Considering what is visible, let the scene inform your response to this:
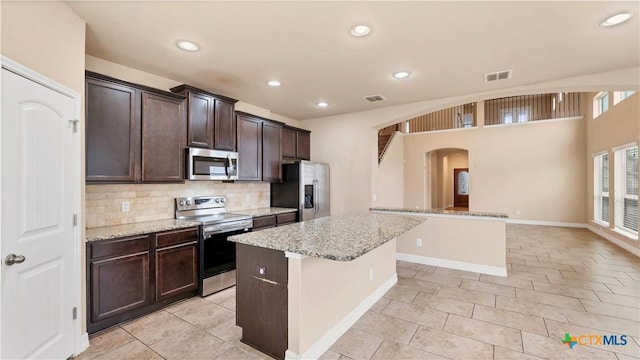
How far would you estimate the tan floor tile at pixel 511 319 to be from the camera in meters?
2.54

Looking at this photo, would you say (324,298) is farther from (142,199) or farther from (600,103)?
(600,103)

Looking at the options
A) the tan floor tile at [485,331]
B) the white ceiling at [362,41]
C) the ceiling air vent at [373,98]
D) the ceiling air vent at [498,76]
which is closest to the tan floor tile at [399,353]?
the tan floor tile at [485,331]

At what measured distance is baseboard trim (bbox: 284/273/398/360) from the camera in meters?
2.05

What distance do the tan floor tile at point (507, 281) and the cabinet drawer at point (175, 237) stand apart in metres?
3.77

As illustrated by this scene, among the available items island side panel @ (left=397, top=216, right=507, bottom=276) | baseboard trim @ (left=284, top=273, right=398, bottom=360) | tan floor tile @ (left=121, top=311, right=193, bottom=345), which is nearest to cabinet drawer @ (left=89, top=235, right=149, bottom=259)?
tan floor tile @ (left=121, top=311, right=193, bottom=345)

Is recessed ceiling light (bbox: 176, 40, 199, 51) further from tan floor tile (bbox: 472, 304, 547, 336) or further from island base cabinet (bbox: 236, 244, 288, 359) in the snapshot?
tan floor tile (bbox: 472, 304, 547, 336)

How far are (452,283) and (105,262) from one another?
3882 mm

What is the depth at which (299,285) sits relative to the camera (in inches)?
78.2

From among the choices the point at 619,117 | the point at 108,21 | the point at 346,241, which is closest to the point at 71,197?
the point at 108,21

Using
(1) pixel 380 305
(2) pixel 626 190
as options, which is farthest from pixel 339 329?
(2) pixel 626 190

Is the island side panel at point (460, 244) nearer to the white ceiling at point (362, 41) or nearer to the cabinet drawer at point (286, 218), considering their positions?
the cabinet drawer at point (286, 218)

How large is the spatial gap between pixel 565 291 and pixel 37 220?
5165mm

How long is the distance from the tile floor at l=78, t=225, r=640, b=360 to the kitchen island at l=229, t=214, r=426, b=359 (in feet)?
0.57

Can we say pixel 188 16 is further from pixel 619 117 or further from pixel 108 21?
pixel 619 117
